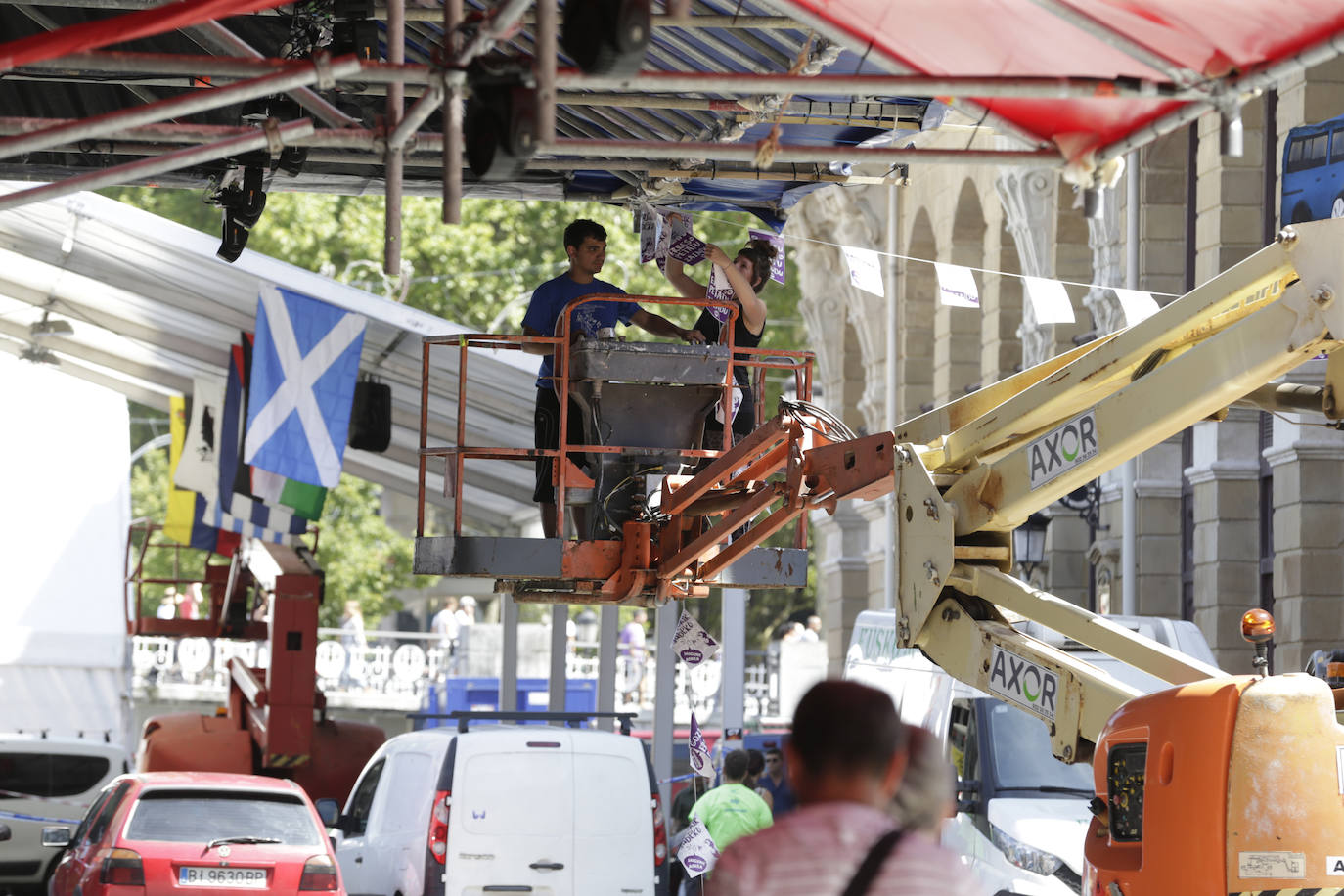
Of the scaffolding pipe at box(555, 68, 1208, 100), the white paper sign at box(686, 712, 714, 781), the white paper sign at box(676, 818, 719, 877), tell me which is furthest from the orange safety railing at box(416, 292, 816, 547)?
the scaffolding pipe at box(555, 68, 1208, 100)

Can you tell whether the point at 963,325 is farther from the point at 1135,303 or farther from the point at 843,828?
the point at 843,828

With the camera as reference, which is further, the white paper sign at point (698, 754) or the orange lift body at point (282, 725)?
the orange lift body at point (282, 725)

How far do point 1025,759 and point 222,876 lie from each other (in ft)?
18.1

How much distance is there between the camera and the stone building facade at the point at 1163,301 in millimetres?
18734

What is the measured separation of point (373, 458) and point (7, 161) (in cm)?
1506

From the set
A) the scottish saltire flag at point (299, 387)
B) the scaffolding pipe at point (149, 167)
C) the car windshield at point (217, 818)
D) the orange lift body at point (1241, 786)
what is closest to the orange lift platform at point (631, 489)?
the car windshield at point (217, 818)

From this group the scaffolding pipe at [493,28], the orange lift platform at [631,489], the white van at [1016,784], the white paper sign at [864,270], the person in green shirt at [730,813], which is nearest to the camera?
the scaffolding pipe at [493,28]

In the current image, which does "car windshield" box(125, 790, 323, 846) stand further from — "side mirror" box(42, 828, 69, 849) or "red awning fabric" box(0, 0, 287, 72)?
"red awning fabric" box(0, 0, 287, 72)

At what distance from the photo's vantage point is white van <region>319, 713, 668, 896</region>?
14.2m

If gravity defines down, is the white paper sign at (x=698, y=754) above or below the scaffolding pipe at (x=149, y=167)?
below

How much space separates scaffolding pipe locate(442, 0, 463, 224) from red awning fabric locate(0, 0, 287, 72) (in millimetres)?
690

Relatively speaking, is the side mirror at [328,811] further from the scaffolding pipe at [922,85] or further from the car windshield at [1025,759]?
the scaffolding pipe at [922,85]

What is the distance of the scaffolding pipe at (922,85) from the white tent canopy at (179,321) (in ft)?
31.2

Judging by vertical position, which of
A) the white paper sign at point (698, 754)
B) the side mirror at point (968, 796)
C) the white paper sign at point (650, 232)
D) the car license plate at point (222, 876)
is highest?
the white paper sign at point (650, 232)
